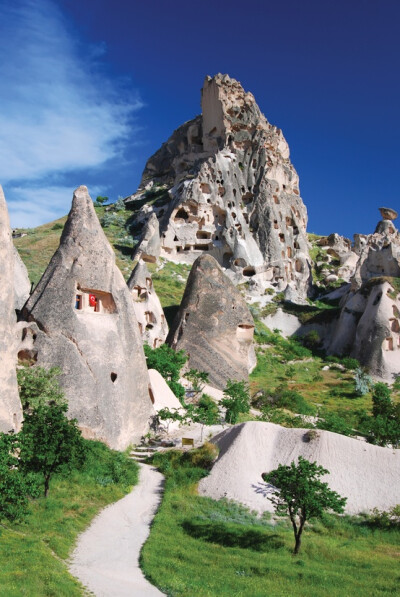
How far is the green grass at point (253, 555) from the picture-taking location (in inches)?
440

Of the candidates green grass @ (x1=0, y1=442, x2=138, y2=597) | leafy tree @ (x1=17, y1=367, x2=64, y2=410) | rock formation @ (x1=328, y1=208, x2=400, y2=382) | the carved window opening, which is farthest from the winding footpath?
the carved window opening

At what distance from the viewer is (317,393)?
35219mm

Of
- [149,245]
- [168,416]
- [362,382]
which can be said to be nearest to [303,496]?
[168,416]

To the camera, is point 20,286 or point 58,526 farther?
point 20,286

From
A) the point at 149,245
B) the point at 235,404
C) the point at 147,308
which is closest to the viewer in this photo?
the point at 235,404

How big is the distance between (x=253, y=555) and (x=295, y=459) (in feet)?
19.3

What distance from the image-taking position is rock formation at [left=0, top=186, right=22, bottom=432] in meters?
15.8

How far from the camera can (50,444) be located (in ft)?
50.6

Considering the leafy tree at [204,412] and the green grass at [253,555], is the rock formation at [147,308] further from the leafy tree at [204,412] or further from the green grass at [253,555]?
the green grass at [253,555]

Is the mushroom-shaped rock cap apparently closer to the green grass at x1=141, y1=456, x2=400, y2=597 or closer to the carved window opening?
the carved window opening

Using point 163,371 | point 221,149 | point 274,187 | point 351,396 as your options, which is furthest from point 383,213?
point 163,371

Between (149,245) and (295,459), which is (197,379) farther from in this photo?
(149,245)

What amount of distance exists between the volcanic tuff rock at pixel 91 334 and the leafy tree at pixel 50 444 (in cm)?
376

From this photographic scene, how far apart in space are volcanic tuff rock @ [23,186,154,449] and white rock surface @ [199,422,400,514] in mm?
4526
